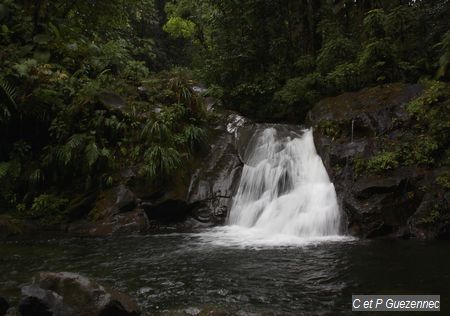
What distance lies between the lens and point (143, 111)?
465 inches

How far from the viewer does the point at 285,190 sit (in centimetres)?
988

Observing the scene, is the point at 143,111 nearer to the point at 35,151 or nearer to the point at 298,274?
the point at 35,151

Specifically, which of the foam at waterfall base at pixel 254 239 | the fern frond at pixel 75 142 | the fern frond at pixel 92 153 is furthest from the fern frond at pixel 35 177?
the foam at waterfall base at pixel 254 239

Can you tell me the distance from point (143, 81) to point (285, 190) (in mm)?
6159

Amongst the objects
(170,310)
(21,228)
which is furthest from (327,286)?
(21,228)

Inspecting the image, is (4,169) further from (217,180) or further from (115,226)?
(217,180)

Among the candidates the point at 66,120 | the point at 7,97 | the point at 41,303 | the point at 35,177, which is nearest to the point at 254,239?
the point at 41,303

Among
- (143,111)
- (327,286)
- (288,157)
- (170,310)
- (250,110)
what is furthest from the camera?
(250,110)

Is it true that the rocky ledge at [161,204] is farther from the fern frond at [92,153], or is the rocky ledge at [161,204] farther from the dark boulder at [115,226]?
the fern frond at [92,153]

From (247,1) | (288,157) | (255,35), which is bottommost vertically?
(288,157)

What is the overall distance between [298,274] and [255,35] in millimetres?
12187

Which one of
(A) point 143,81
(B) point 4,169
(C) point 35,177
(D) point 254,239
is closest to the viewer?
(D) point 254,239

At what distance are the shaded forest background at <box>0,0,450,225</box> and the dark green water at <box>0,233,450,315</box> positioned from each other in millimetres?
2686

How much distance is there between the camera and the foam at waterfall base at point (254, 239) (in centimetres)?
764
